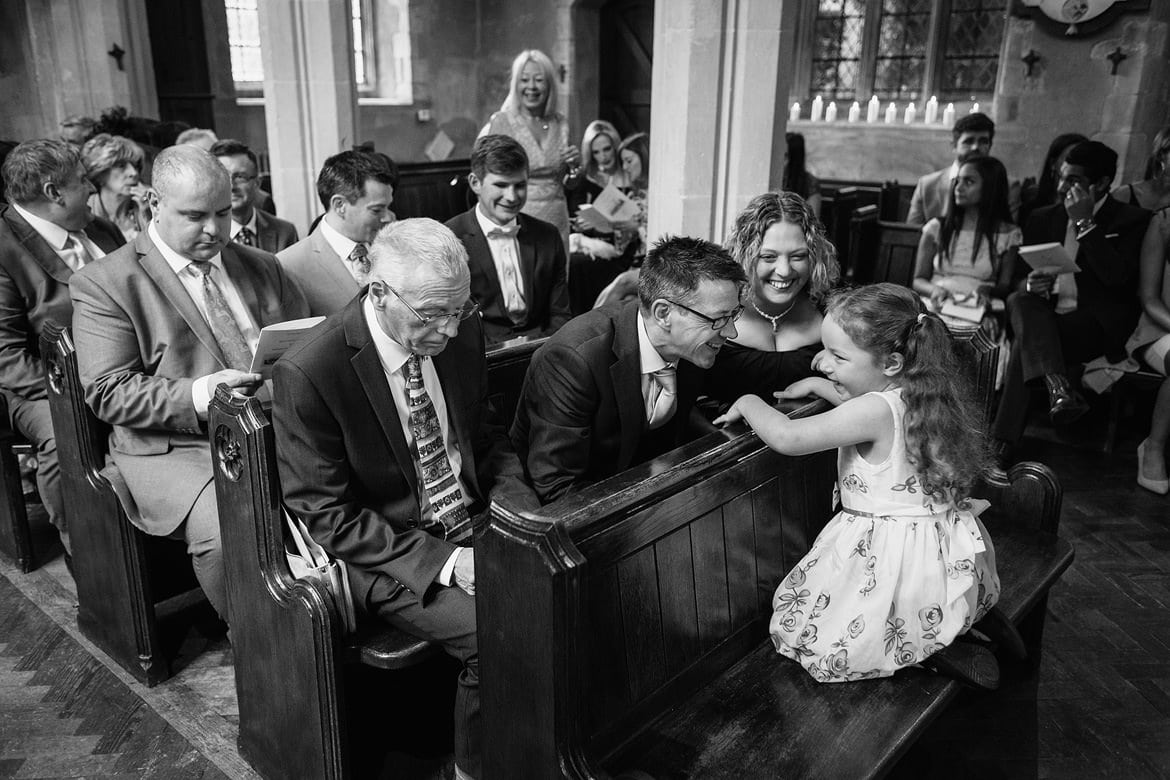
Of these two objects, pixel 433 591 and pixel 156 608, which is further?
pixel 156 608

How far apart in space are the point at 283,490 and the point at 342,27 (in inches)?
157

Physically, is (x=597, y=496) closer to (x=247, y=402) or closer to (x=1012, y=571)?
(x=247, y=402)

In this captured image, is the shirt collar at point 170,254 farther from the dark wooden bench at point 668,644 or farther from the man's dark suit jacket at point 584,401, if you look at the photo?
the dark wooden bench at point 668,644

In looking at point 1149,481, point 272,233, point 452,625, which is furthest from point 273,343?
point 1149,481

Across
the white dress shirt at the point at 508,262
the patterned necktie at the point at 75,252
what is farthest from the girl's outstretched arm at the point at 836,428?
the patterned necktie at the point at 75,252

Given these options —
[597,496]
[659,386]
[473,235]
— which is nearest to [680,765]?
[597,496]

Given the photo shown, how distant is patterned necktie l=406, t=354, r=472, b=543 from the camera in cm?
242

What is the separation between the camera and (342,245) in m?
3.69

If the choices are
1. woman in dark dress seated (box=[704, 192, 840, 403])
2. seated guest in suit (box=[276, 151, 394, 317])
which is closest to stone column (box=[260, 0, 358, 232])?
seated guest in suit (box=[276, 151, 394, 317])

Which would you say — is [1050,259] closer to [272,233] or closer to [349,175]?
[349,175]

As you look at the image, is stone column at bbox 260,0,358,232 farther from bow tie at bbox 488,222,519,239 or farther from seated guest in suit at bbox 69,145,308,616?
seated guest in suit at bbox 69,145,308,616

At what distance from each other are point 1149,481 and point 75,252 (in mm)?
4688

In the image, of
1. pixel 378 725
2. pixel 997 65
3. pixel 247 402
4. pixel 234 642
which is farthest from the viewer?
pixel 997 65

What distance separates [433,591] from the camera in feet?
7.52
